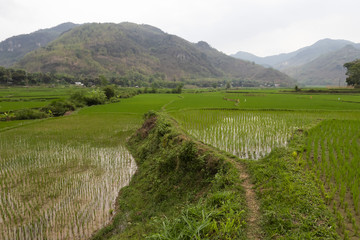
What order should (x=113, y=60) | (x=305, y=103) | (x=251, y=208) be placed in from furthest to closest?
(x=113, y=60) < (x=305, y=103) < (x=251, y=208)

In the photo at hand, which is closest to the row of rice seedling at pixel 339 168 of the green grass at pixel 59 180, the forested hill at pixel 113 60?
the green grass at pixel 59 180

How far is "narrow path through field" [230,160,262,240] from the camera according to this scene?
3.64 meters

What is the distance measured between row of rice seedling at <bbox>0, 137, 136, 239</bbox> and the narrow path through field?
470cm

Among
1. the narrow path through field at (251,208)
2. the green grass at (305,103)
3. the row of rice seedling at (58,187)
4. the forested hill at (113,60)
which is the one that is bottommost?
the row of rice seedling at (58,187)

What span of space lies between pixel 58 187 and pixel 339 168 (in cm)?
1100

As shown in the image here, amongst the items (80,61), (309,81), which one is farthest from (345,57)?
(80,61)

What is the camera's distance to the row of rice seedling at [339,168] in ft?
13.5

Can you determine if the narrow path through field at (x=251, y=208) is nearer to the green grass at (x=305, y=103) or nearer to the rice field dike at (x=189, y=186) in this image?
the rice field dike at (x=189, y=186)

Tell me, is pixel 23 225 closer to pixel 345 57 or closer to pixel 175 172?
pixel 175 172

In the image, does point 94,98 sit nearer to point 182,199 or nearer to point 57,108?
point 57,108

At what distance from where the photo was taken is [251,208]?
4.41 meters

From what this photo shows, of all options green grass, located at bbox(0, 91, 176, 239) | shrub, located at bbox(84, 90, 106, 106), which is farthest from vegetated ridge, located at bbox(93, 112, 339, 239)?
shrub, located at bbox(84, 90, 106, 106)

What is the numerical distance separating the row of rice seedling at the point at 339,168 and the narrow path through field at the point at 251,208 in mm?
1636

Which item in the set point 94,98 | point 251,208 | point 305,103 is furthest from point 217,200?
point 94,98
